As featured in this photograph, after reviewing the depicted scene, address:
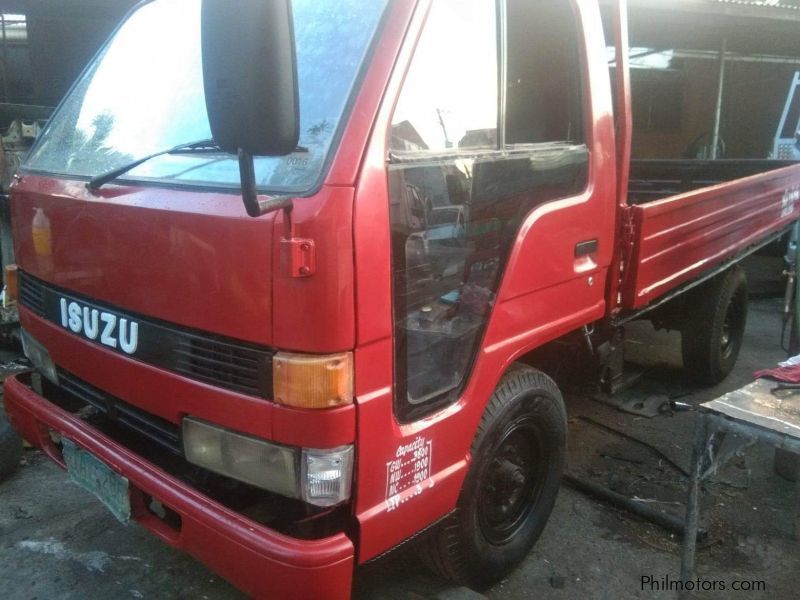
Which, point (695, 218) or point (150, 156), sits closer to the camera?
point (150, 156)

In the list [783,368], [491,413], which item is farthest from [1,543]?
[783,368]

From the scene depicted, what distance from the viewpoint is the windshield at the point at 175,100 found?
5.93 ft

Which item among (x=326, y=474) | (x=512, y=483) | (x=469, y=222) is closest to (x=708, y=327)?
(x=512, y=483)

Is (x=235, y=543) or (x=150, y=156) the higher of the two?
(x=150, y=156)

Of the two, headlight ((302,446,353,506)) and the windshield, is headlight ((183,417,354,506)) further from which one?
the windshield

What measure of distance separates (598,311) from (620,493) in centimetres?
101

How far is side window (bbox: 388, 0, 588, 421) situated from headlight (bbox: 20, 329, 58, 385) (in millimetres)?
1400

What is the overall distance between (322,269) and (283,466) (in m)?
0.54

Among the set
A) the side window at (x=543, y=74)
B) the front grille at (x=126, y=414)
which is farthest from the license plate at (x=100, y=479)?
the side window at (x=543, y=74)

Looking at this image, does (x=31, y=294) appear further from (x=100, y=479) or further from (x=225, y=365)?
(x=225, y=365)

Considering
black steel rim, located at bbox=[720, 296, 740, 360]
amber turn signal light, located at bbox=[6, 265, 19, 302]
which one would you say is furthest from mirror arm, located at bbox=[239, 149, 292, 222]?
black steel rim, located at bbox=[720, 296, 740, 360]

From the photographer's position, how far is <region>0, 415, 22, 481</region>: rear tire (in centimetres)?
316

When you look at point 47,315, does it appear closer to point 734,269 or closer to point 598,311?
point 598,311

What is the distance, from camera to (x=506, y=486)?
2.52 m
